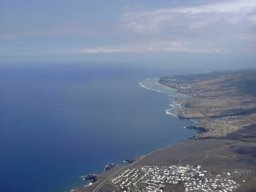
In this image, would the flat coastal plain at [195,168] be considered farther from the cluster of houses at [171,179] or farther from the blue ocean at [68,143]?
the blue ocean at [68,143]

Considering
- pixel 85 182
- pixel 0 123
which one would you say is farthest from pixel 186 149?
pixel 0 123

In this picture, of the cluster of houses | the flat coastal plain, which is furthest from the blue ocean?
the cluster of houses

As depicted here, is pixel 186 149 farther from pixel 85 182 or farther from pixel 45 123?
pixel 45 123

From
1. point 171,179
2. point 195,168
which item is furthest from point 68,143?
point 171,179

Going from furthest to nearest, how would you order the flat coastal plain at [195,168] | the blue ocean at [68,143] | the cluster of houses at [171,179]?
the blue ocean at [68,143] < the flat coastal plain at [195,168] < the cluster of houses at [171,179]

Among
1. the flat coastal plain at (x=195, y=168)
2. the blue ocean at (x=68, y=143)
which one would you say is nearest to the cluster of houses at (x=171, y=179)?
the flat coastal plain at (x=195, y=168)

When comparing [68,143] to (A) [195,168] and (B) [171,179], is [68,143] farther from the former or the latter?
(B) [171,179]

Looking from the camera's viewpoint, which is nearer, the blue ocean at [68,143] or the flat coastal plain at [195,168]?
the flat coastal plain at [195,168]

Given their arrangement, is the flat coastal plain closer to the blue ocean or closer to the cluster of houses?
the cluster of houses

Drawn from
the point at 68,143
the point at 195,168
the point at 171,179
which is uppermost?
the point at 195,168
